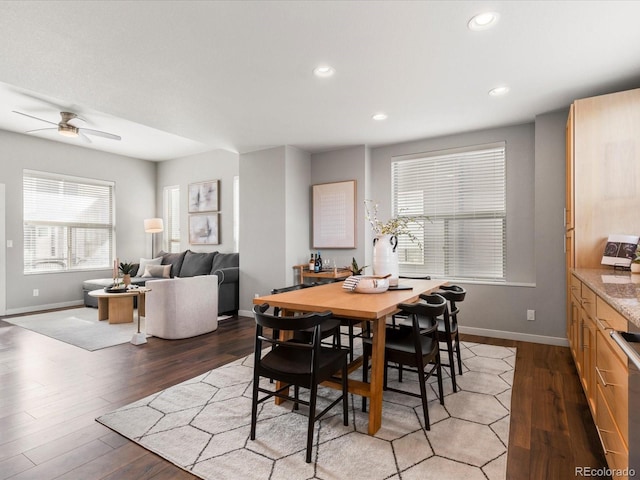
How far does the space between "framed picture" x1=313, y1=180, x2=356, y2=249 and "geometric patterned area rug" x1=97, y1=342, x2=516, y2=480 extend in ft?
8.60

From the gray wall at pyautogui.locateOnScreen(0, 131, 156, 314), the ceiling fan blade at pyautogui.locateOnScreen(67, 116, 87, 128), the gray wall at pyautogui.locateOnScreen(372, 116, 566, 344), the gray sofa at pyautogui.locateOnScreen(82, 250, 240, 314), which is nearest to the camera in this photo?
the gray wall at pyautogui.locateOnScreen(372, 116, 566, 344)

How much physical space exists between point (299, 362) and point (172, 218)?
6671mm

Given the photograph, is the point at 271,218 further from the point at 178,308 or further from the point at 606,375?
the point at 606,375

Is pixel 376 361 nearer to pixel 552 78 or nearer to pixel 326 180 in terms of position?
pixel 552 78

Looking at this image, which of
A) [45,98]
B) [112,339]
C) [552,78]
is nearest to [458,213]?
[552,78]

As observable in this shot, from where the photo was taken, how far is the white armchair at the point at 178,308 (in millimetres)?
4141

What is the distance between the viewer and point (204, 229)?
23.0 feet

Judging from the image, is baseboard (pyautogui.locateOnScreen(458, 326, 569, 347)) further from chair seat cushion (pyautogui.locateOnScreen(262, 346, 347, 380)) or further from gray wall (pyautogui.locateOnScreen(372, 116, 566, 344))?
chair seat cushion (pyautogui.locateOnScreen(262, 346, 347, 380))

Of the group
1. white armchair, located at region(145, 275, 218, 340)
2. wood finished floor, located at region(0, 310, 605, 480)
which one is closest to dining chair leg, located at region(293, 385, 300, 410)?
wood finished floor, located at region(0, 310, 605, 480)

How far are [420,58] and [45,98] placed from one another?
4550mm

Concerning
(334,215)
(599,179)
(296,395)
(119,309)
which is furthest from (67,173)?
(599,179)

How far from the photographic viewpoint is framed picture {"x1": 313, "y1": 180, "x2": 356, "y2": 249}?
512cm

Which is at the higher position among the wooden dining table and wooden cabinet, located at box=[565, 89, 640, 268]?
wooden cabinet, located at box=[565, 89, 640, 268]

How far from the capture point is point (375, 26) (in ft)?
7.37
